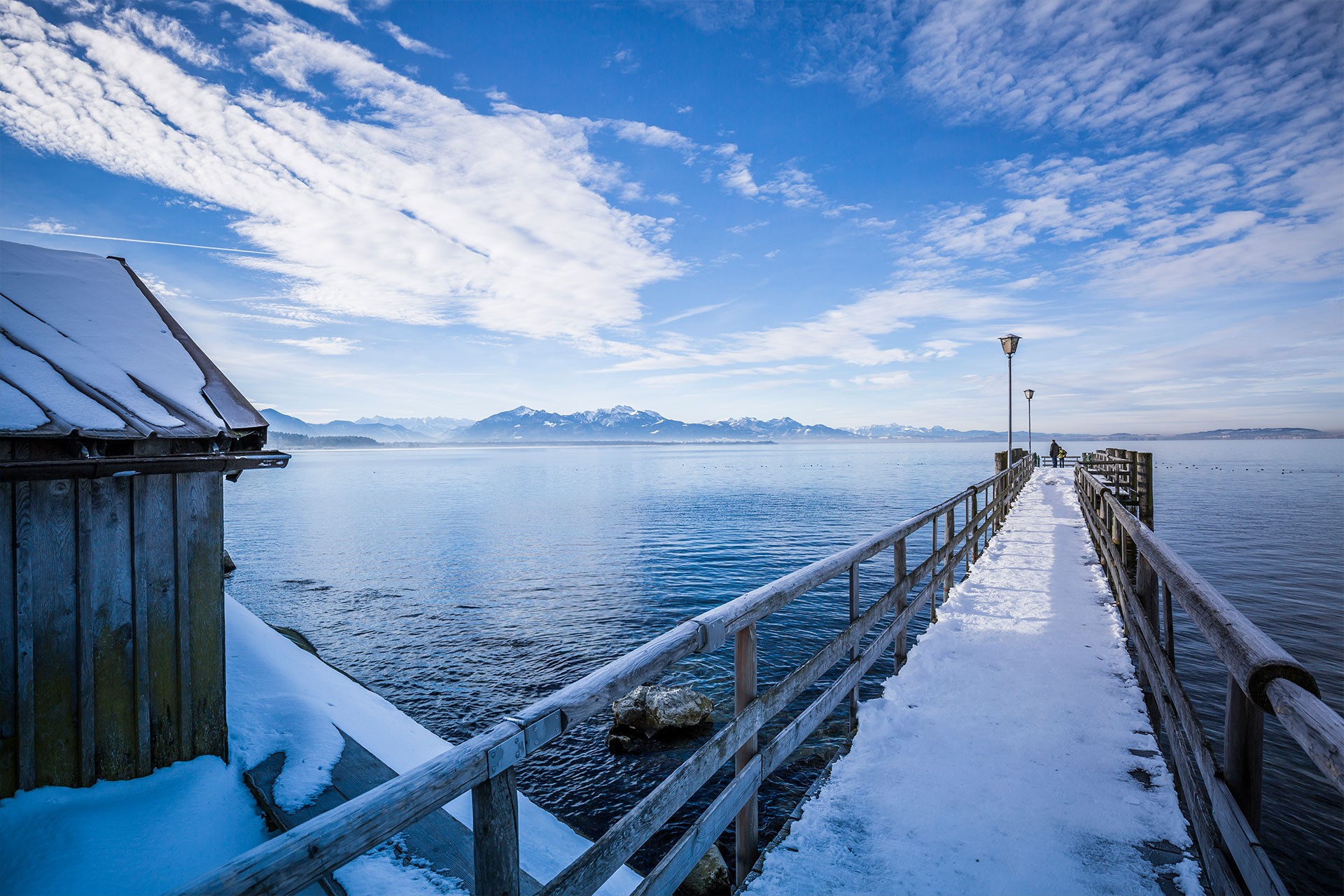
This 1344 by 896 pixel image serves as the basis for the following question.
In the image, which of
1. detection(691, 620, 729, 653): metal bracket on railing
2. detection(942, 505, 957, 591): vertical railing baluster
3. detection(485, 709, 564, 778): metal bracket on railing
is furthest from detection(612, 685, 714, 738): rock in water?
detection(485, 709, 564, 778): metal bracket on railing

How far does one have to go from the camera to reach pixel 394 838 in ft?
14.7

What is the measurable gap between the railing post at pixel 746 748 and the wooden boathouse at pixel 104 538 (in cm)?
386

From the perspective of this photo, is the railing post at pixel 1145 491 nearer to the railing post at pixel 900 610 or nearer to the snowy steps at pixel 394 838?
the railing post at pixel 900 610

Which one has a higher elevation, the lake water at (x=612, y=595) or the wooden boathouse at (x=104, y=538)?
the wooden boathouse at (x=104, y=538)

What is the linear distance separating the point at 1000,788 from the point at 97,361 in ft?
22.0

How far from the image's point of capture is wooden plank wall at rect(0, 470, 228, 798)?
393 centimetres

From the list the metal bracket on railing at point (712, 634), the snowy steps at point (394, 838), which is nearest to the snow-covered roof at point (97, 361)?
the snowy steps at point (394, 838)

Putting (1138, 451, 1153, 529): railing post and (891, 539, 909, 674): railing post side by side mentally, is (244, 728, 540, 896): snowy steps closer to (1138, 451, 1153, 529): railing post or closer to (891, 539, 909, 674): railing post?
(891, 539, 909, 674): railing post

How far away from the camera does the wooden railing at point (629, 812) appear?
4.29ft

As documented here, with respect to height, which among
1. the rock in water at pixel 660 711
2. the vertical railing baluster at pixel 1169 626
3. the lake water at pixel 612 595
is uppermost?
the vertical railing baluster at pixel 1169 626

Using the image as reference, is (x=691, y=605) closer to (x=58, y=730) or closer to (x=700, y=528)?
(x=58, y=730)

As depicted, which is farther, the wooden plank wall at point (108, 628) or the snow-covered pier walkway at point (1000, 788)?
the wooden plank wall at point (108, 628)

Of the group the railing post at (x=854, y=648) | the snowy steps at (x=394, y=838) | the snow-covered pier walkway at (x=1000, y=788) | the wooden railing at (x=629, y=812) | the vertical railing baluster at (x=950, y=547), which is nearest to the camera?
the wooden railing at (x=629, y=812)

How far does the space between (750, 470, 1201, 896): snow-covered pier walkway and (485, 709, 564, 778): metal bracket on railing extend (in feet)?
6.26
